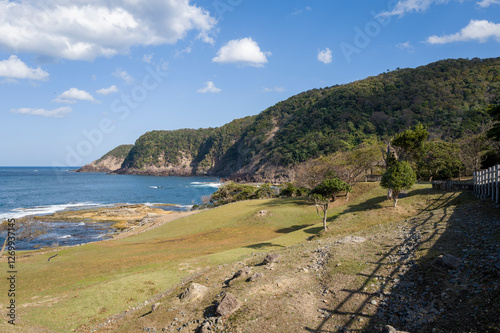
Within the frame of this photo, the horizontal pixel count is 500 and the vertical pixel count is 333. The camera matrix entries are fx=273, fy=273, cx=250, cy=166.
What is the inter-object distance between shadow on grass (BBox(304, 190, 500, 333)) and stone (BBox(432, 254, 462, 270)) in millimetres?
291

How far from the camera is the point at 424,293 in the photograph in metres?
10.9

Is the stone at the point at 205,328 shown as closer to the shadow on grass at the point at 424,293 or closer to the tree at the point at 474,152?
the shadow on grass at the point at 424,293

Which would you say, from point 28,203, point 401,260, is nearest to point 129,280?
point 401,260

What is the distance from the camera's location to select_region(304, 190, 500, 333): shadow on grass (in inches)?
358

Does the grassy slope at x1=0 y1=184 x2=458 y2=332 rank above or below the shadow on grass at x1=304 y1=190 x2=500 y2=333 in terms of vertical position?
below

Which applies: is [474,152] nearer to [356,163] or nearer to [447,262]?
[356,163]

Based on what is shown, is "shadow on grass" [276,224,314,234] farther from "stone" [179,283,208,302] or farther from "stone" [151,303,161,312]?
"stone" [151,303,161,312]

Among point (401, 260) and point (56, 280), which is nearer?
point (401, 260)

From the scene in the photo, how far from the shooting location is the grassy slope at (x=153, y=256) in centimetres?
1670

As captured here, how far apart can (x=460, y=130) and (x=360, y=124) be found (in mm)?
40913

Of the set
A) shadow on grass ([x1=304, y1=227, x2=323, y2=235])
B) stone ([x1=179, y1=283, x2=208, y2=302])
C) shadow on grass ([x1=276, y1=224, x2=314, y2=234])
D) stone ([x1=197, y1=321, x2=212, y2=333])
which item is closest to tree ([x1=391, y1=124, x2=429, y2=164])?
shadow on grass ([x1=276, y1=224, x2=314, y2=234])

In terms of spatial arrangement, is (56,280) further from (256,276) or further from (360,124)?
(360,124)

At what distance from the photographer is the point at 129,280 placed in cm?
1998

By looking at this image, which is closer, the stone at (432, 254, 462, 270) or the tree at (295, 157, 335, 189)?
the stone at (432, 254, 462, 270)
